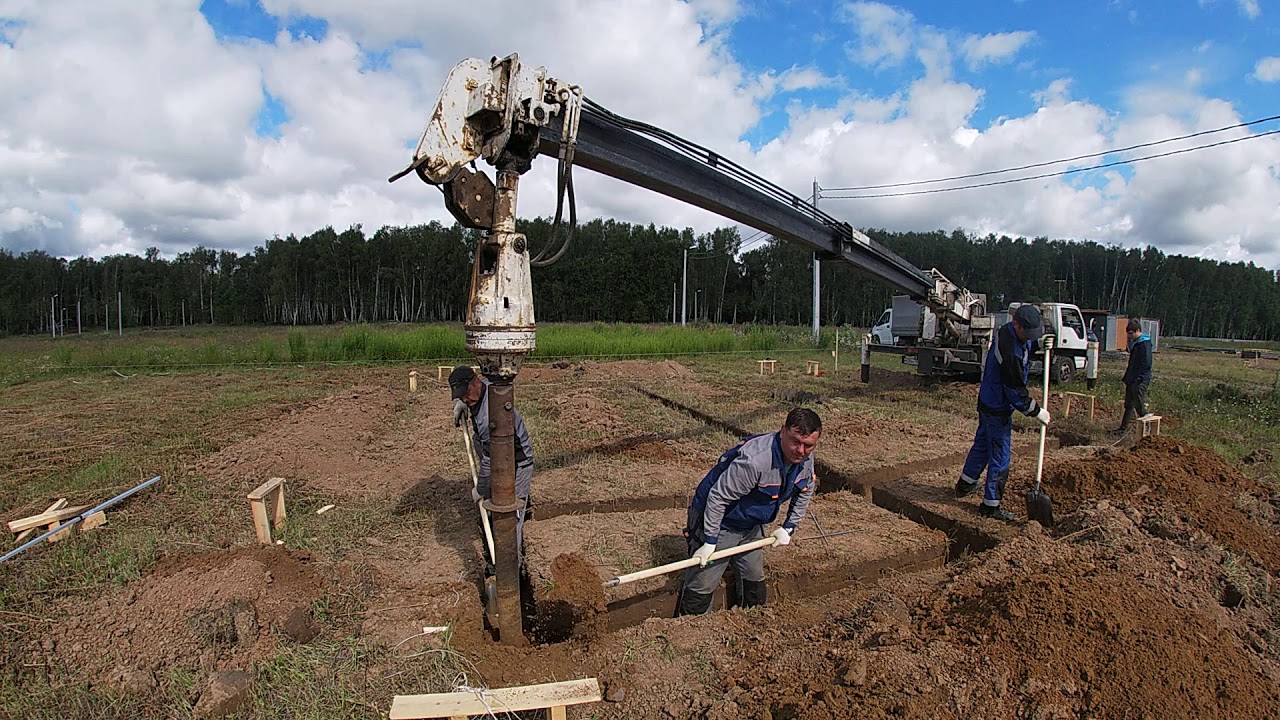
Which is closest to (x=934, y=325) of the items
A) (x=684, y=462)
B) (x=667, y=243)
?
(x=684, y=462)

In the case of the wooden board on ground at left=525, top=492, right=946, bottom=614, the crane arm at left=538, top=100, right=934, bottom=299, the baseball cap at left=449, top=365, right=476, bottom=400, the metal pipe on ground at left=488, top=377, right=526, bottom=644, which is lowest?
the wooden board on ground at left=525, top=492, right=946, bottom=614

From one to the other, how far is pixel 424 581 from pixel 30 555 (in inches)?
114

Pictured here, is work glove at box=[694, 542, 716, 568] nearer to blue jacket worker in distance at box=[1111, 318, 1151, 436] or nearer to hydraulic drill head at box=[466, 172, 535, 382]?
hydraulic drill head at box=[466, 172, 535, 382]

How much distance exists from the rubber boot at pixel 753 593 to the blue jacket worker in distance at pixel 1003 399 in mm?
2364

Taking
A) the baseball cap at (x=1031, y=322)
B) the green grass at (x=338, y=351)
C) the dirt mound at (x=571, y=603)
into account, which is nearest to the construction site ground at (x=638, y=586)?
the dirt mound at (x=571, y=603)

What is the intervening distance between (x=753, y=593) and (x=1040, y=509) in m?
2.64

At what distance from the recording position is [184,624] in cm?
306

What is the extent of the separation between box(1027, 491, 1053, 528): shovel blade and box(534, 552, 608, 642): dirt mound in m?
3.58

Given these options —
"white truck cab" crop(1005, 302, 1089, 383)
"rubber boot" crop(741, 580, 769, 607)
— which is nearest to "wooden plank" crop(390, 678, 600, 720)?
"rubber boot" crop(741, 580, 769, 607)

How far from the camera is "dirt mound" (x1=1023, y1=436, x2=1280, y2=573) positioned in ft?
14.3

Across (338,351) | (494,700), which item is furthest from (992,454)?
(338,351)

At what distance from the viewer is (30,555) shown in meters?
4.23

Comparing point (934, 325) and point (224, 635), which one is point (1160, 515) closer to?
point (224, 635)

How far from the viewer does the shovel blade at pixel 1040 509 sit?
4781 mm
